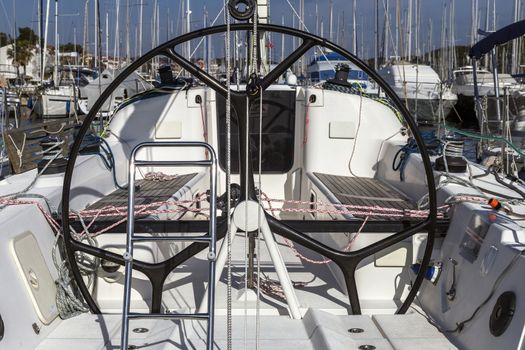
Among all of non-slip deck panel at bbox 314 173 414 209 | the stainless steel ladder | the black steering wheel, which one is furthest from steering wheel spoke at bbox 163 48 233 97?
non-slip deck panel at bbox 314 173 414 209

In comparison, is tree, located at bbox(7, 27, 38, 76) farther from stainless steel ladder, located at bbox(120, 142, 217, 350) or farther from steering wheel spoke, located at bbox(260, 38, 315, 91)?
stainless steel ladder, located at bbox(120, 142, 217, 350)

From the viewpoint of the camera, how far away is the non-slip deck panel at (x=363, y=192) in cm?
503

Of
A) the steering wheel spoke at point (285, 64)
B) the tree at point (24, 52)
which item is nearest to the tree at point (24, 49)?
the tree at point (24, 52)

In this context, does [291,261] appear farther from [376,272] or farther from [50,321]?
[50,321]

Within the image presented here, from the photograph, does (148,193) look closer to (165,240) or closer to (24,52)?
(165,240)

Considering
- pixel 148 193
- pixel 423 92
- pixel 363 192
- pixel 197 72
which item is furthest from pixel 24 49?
pixel 197 72

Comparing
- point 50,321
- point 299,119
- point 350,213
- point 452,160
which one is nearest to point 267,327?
point 350,213

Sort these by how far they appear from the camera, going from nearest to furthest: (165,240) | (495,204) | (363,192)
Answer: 1. (165,240)
2. (495,204)
3. (363,192)

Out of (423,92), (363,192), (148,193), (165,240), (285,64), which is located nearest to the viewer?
(165,240)

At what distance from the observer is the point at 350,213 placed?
4.29 meters

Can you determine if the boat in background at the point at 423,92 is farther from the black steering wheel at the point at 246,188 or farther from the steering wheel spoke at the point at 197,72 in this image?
the steering wheel spoke at the point at 197,72

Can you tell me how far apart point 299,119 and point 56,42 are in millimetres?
25056

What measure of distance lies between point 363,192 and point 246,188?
7.19 feet

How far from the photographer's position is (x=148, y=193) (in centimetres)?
541
